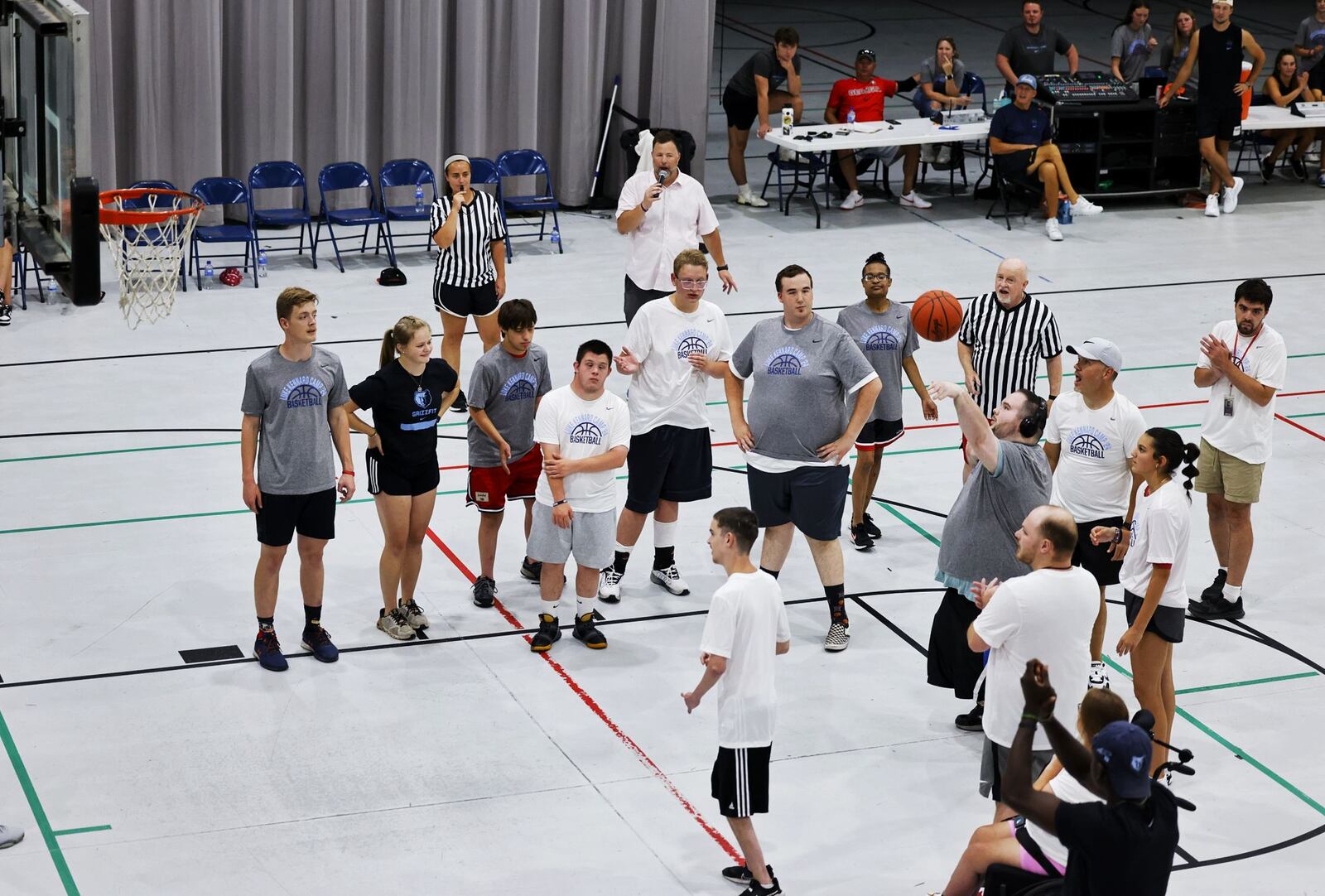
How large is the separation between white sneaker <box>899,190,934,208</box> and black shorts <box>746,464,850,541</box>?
1051 cm

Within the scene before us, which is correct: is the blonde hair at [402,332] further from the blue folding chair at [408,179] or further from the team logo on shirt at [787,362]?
the blue folding chair at [408,179]

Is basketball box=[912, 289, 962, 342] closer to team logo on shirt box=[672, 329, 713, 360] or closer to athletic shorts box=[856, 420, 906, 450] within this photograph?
athletic shorts box=[856, 420, 906, 450]

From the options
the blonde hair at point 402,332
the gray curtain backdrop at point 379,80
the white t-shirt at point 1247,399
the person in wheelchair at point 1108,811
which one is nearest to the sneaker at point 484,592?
the blonde hair at point 402,332

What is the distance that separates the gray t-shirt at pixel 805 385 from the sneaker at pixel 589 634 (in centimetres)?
131

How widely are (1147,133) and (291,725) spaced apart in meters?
14.2

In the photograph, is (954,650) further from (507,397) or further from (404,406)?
(404,406)

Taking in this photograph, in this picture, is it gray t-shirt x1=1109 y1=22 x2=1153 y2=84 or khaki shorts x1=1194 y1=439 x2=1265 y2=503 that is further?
gray t-shirt x1=1109 y1=22 x2=1153 y2=84

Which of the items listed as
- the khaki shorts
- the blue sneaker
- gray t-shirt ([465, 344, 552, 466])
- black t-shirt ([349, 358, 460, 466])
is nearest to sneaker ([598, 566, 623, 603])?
gray t-shirt ([465, 344, 552, 466])

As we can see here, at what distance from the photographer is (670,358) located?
9.51 meters

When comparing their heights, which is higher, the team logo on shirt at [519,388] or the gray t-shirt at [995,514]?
the team logo on shirt at [519,388]

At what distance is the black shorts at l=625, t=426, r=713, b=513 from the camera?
9656 mm

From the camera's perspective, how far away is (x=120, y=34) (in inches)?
646

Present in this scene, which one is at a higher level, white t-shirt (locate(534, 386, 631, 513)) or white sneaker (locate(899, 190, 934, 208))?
white sneaker (locate(899, 190, 934, 208))

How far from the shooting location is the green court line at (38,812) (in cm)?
688
